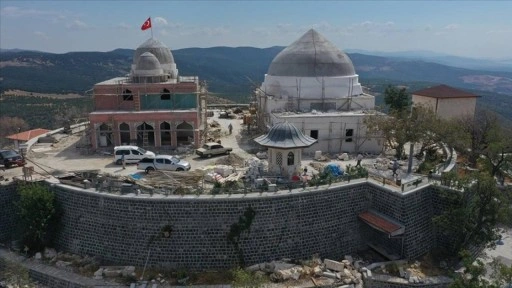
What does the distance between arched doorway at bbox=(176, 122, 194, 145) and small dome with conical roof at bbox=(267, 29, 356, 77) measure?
29.0 ft

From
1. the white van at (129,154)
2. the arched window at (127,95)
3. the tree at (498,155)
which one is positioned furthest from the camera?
the arched window at (127,95)

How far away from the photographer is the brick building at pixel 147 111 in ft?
94.5

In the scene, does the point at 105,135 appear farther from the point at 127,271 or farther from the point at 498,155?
the point at 498,155

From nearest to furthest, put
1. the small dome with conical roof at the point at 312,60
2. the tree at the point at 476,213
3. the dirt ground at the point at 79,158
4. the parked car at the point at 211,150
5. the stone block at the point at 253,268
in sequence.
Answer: the tree at the point at 476,213 → the stone block at the point at 253,268 → the dirt ground at the point at 79,158 → the parked car at the point at 211,150 → the small dome with conical roof at the point at 312,60

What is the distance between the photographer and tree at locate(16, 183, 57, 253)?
19359 millimetres

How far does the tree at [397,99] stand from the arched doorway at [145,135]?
18965mm

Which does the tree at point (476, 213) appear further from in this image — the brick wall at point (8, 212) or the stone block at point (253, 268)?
the brick wall at point (8, 212)

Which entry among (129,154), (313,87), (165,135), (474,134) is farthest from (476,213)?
(165,135)

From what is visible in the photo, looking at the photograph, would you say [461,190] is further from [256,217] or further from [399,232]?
[256,217]

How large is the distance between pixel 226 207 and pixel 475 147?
2013cm

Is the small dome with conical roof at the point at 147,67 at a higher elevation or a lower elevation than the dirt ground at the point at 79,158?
higher

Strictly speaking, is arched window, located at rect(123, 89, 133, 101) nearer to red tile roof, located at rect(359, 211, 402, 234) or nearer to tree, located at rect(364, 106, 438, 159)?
tree, located at rect(364, 106, 438, 159)

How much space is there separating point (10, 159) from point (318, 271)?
18.8 metres

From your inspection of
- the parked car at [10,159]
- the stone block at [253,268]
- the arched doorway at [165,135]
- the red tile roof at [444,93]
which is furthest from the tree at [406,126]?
the parked car at [10,159]
